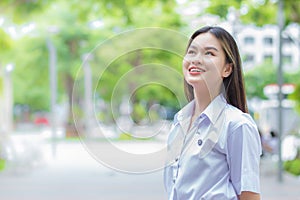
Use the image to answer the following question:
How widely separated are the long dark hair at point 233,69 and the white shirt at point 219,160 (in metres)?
0.06

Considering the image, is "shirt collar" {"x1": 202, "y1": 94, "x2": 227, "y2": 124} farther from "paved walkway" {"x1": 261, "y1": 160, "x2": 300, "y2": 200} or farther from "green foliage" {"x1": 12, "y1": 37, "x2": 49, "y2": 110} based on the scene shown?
"green foliage" {"x1": 12, "y1": 37, "x2": 49, "y2": 110}

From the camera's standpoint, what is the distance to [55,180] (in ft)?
24.8

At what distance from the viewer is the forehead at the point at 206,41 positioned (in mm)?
1068

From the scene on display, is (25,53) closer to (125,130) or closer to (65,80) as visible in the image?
(65,80)

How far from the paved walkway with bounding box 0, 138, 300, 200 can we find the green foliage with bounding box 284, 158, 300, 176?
5.5 inches

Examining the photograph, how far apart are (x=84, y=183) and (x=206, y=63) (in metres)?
6.41

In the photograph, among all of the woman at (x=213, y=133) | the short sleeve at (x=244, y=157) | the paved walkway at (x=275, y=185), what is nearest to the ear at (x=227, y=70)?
the woman at (x=213, y=133)

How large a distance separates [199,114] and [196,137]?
0.06 m

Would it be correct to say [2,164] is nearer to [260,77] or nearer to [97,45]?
[97,45]

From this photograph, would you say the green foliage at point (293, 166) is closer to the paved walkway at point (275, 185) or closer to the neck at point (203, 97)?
the paved walkway at point (275, 185)

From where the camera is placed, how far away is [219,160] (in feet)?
3.36

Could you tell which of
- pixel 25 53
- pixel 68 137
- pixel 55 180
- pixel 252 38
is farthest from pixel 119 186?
pixel 252 38

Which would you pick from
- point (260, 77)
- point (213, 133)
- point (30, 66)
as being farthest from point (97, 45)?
point (260, 77)

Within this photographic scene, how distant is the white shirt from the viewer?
1.01m
